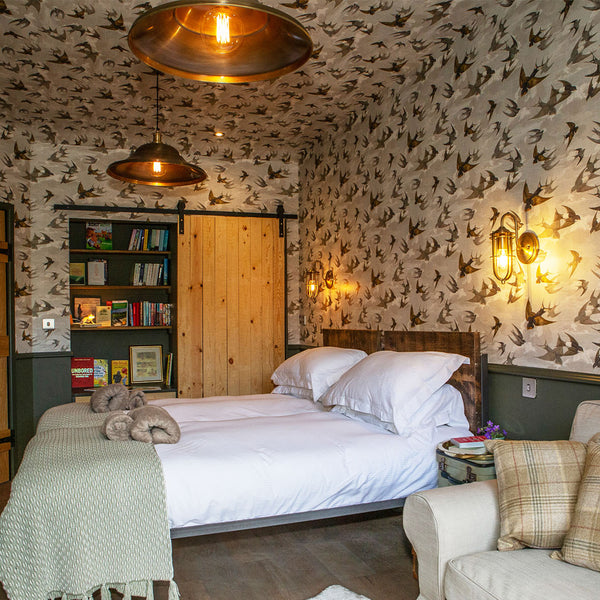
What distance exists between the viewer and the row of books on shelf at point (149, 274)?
5.47 metres

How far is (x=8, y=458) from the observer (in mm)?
4836

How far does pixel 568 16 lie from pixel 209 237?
368 centimetres

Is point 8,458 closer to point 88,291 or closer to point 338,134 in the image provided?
point 88,291

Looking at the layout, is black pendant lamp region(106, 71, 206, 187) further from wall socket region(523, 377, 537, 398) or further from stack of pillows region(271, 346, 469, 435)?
wall socket region(523, 377, 537, 398)

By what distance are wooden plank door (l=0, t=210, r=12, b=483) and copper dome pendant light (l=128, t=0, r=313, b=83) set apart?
3.39 meters

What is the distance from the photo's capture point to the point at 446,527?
6.31 ft

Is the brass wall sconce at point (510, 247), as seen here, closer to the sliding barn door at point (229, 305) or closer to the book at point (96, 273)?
the sliding barn door at point (229, 305)

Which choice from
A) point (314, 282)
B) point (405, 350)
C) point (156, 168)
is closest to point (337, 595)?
point (405, 350)

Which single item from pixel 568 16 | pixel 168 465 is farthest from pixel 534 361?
pixel 168 465

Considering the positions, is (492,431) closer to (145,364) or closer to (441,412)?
(441,412)

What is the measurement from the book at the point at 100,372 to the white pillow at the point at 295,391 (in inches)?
74.1

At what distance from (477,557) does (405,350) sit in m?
2.05

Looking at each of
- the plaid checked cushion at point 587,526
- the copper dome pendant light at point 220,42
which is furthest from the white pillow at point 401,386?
the copper dome pendant light at point 220,42

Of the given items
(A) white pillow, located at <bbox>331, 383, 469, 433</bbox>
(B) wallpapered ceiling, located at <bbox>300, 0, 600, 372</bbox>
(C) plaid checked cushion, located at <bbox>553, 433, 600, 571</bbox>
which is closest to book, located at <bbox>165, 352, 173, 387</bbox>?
(B) wallpapered ceiling, located at <bbox>300, 0, 600, 372</bbox>
